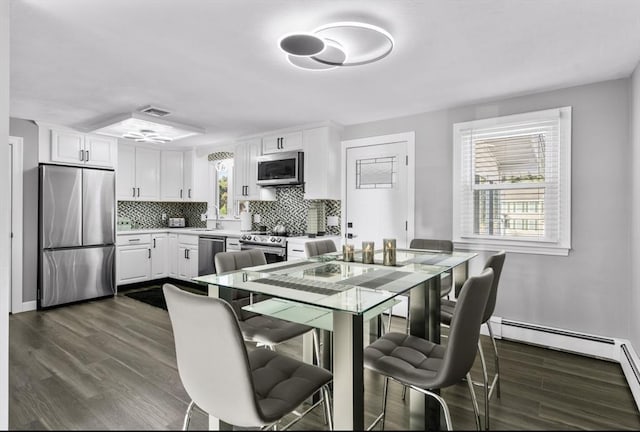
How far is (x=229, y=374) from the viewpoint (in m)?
0.85

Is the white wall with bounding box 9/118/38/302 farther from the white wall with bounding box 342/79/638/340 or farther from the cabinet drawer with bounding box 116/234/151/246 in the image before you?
the white wall with bounding box 342/79/638/340

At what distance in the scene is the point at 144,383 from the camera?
5.20ft

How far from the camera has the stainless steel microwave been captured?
4047 millimetres

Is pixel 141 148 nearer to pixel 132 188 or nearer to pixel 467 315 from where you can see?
pixel 132 188

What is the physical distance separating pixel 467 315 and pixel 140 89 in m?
2.91

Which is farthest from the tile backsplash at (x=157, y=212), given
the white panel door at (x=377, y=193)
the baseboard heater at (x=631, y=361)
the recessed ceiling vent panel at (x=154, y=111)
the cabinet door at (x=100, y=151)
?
the baseboard heater at (x=631, y=361)

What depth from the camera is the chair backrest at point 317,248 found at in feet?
8.55

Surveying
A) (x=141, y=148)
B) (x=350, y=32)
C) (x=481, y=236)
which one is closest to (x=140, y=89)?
(x=350, y=32)

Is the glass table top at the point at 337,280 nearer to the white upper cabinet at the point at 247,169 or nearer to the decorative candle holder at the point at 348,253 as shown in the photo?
the decorative candle holder at the point at 348,253

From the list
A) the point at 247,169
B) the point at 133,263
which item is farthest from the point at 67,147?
the point at 247,169

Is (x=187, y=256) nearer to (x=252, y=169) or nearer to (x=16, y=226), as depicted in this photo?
(x=252, y=169)

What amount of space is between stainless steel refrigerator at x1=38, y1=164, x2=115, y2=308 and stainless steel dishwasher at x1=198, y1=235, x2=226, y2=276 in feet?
3.38

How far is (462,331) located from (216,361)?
765 mm

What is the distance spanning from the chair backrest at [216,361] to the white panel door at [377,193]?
276 cm
